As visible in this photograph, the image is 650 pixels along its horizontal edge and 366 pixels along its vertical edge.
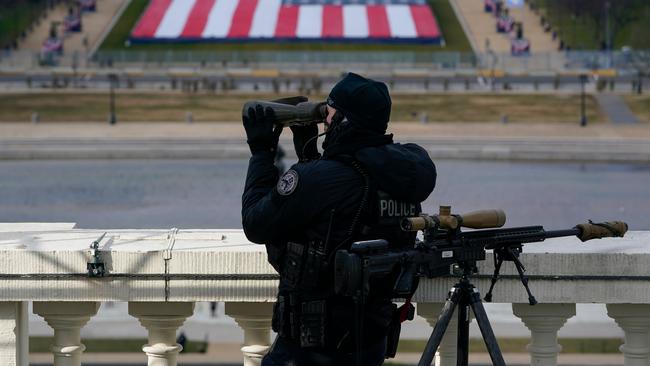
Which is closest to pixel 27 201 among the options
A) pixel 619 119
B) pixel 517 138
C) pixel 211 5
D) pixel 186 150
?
pixel 186 150

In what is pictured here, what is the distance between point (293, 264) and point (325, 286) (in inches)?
5.2

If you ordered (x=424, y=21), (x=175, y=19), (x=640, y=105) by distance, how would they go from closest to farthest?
1. (x=640, y=105)
2. (x=424, y=21)
3. (x=175, y=19)

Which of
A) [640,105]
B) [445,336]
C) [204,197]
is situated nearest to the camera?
[445,336]

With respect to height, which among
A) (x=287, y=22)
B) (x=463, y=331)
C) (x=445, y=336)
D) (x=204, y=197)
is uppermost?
(x=287, y=22)

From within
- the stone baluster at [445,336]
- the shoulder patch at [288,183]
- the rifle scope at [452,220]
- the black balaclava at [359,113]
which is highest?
the black balaclava at [359,113]

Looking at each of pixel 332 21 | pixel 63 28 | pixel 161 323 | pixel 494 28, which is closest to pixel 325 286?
pixel 161 323

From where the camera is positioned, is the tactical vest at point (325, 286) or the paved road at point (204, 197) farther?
the paved road at point (204, 197)

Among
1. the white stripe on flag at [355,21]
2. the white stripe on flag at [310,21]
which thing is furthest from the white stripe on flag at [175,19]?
the white stripe on flag at [355,21]

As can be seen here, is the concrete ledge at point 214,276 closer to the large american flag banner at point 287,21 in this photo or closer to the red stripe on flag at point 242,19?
the large american flag banner at point 287,21

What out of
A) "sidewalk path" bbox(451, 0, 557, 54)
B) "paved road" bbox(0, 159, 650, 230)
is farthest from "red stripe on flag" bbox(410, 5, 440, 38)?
"paved road" bbox(0, 159, 650, 230)

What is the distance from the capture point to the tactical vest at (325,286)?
4.75 metres

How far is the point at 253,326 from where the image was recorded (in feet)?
18.0

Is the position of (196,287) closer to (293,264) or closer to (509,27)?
(293,264)

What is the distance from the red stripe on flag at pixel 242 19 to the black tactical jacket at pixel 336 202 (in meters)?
75.8
